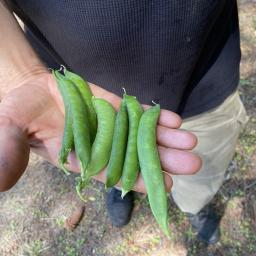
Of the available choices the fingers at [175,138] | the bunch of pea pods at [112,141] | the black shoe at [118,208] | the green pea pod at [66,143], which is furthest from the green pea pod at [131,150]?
the black shoe at [118,208]

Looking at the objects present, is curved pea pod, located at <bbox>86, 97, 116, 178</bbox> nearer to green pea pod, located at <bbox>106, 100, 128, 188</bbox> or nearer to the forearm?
green pea pod, located at <bbox>106, 100, 128, 188</bbox>

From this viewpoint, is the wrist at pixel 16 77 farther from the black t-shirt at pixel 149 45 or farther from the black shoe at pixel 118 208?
the black shoe at pixel 118 208

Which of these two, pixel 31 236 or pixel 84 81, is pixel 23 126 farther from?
pixel 31 236

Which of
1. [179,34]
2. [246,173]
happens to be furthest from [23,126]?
[246,173]

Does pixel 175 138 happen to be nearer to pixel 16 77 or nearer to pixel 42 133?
pixel 42 133

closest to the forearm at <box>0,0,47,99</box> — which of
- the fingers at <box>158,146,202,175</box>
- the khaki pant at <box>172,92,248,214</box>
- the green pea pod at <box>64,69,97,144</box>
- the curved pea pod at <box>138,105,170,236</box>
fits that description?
the green pea pod at <box>64,69,97,144</box>

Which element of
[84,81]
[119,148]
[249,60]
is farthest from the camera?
[249,60]
